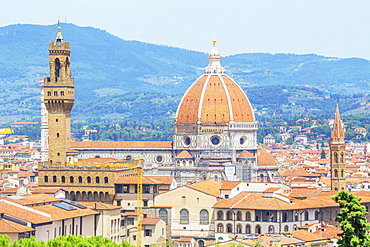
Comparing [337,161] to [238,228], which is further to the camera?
[337,161]

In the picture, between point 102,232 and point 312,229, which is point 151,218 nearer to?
point 102,232

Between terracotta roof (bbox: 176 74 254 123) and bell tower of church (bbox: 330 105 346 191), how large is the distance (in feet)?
86.3

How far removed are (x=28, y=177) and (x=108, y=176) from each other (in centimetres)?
3699

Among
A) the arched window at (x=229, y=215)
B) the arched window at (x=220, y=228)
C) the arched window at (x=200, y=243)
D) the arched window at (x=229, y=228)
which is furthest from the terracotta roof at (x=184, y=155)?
the arched window at (x=229, y=228)

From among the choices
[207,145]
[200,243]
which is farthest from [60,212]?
[207,145]

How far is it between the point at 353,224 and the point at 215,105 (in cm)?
8264

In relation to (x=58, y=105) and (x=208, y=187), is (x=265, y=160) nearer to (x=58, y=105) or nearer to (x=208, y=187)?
(x=208, y=187)

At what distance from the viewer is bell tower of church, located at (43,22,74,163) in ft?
327

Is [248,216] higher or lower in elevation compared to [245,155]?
lower

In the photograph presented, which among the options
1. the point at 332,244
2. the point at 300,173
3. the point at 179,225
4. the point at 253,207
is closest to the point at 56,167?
the point at 179,225

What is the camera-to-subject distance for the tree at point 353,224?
164 feet

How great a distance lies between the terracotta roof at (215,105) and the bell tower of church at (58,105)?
Answer: 3402 centimetres

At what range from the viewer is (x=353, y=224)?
166ft

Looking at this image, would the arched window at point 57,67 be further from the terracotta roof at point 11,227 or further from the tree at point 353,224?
the tree at point 353,224
